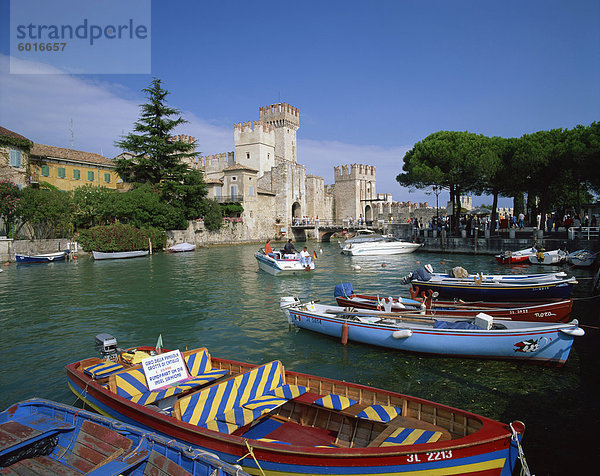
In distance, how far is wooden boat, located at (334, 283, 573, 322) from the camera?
973 cm

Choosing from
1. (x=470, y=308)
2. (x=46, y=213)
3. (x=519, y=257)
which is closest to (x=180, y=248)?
(x=46, y=213)

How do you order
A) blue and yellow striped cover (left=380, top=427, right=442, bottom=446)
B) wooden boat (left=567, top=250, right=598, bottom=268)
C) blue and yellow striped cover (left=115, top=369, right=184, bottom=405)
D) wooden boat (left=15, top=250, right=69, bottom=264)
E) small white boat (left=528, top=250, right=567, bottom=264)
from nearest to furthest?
blue and yellow striped cover (left=380, top=427, right=442, bottom=446), blue and yellow striped cover (left=115, top=369, right=184, bottom=405), wooden boat (left=567, top=250, right=598, bottom=268), small white boat (left=528, top=250, right=567, bottom=264), wooden boat (left=15, top=250, right=69, bottom=264)

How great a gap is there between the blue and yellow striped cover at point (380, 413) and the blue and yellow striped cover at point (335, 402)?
0.83ft

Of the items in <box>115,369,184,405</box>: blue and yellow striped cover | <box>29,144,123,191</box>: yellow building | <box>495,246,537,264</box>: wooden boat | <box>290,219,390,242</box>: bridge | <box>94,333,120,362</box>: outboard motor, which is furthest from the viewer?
<box>290,219,390,242</box>: bridge

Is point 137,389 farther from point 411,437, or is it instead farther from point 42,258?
point 42,258

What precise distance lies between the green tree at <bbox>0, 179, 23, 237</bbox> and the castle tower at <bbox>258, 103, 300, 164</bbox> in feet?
143

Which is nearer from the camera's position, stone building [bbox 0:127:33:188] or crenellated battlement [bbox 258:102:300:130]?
stone building [bbox 0:127:33:188]

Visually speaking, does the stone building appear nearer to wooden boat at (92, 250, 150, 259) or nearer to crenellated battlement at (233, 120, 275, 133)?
wooden boat at (92, 250, 150, 259)

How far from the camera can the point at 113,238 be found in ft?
106

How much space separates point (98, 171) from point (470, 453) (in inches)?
1801

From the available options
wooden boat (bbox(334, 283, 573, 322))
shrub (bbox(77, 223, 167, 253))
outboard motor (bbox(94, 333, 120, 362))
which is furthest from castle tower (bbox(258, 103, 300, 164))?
outboard motor (bbox(94, 333, 120, 362))

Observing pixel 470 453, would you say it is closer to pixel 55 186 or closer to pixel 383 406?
pixel 383 406

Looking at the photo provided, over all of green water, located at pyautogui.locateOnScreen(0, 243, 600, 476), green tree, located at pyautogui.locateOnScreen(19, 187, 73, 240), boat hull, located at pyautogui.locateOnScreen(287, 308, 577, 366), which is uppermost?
green tree, located at pyautogui.locateOnScreen(19, 187, 73, 240)

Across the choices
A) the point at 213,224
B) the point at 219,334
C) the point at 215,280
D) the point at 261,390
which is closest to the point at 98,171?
the point at 213,224
